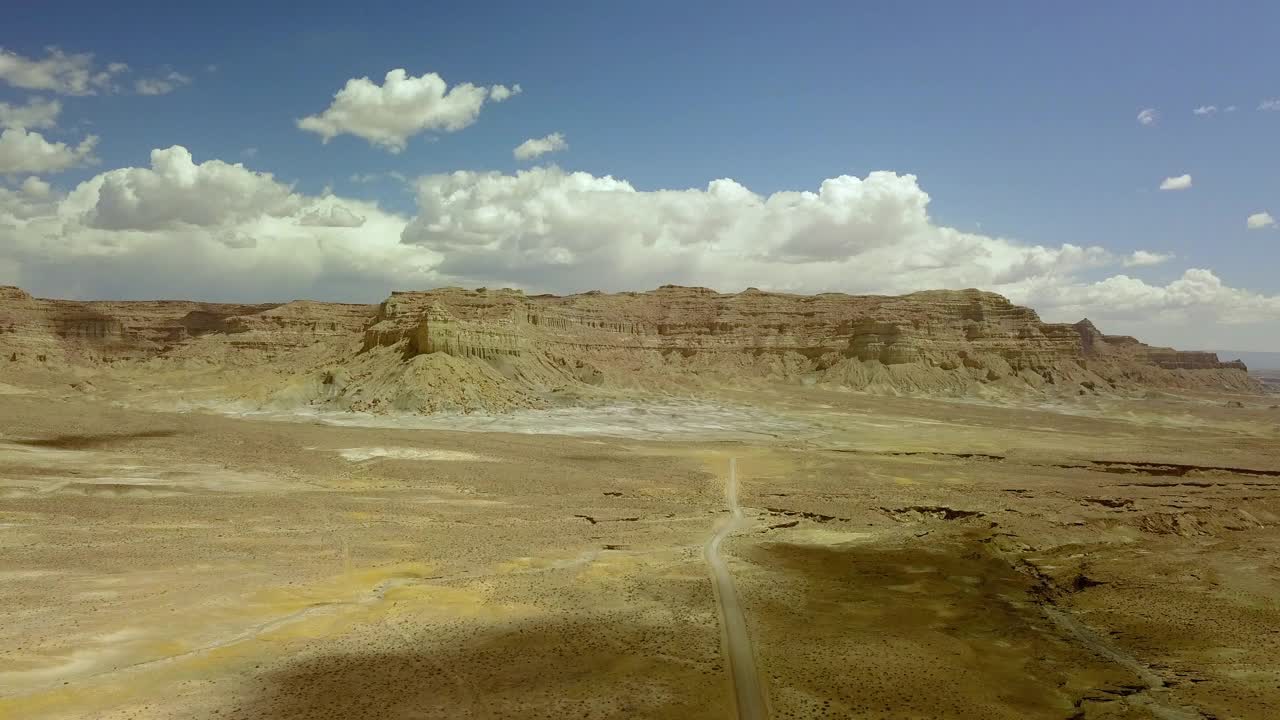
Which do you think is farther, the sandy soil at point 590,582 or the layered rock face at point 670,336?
the layered rock face at point 670,336

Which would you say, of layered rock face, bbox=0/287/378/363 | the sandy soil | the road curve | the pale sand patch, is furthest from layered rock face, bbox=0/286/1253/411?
the road curve

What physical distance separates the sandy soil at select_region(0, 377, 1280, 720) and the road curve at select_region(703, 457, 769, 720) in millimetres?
202

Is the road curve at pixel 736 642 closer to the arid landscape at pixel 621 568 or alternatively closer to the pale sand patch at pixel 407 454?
the arid landscape at pixel 621 568

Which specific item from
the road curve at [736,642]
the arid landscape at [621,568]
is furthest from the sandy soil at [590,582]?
the road curve at [736,642]

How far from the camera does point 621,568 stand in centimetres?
1756

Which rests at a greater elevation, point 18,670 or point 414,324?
point 414,324

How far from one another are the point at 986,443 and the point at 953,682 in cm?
3709

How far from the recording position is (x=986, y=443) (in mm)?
45281

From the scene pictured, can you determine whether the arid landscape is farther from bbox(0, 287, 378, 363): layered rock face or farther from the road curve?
bbox(0, 287, 378, 363): layered rock face

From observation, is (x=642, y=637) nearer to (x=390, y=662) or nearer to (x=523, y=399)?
(x=390, y=662)

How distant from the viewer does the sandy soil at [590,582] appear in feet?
36.8

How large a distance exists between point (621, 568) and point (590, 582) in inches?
50.7

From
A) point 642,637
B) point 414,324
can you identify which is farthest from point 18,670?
point 414,324

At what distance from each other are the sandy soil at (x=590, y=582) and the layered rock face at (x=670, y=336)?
4230 centimetres
